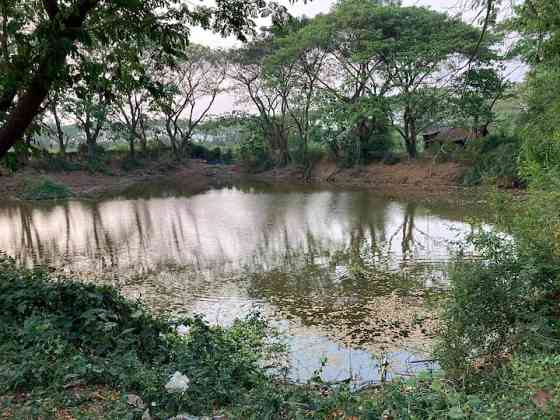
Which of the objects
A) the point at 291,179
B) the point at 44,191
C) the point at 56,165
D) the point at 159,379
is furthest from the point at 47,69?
the point at 56,165

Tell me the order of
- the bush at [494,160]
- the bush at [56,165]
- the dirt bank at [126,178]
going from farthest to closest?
the bush at [56,165], the dirt bank at [126,178], the bush at [494,160]

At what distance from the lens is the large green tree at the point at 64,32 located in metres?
3.57

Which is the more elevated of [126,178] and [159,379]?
[126,178]

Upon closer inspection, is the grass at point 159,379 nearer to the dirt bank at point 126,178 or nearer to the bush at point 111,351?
the bush at point 111,351

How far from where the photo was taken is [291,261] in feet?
26.4

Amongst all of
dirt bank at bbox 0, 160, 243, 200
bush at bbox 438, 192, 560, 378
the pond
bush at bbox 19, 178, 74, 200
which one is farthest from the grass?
dirt bank at bbox 0, 160, 243, 200

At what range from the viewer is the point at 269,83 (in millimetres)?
23375

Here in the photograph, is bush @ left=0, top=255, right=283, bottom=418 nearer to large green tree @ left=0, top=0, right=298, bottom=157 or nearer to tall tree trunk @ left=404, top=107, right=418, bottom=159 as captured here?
large green tree @ left=0, top=0, right=298, bottom=157

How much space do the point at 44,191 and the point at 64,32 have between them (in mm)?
16148

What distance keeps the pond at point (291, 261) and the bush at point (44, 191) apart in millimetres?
1796

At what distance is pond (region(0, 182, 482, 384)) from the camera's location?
15.6 ft

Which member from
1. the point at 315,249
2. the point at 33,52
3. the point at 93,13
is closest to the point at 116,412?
the point at 33,52

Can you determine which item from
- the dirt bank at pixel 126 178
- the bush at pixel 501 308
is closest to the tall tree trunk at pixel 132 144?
the dirt bank at pixel 126 178

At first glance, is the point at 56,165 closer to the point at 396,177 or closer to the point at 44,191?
the point at 44,191
